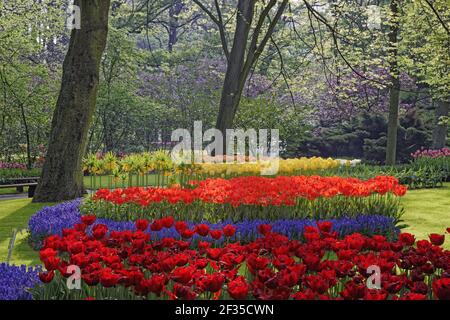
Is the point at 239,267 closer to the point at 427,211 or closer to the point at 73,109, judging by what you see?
the point at 73,109

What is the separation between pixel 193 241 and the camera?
285 inches

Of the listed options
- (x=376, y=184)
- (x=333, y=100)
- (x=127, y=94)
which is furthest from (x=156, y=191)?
(x=333, y=100)

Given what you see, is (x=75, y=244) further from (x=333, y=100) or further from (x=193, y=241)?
(x=333, y=100)

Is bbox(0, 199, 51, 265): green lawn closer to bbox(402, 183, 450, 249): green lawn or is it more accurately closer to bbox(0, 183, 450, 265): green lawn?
bbox(0, 183, 450, 265): green lawn

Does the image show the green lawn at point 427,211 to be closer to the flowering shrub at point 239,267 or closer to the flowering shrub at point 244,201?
the flowering shrub at point 244,201

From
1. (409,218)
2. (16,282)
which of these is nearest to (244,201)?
(16,282)

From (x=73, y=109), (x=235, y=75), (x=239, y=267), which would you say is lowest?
(x=239, y=267)

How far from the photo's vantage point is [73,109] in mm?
11852

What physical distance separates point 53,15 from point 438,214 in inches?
697

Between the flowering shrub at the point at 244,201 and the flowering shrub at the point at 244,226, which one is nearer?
the flowering shrub at the point at 244,226

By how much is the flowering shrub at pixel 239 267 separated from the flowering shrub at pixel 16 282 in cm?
12

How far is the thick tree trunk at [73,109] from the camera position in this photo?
11.8m

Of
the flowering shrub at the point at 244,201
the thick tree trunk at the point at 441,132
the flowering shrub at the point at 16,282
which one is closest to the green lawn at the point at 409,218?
the flowering shrub at the point at 244,201

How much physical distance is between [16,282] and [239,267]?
5.53 ft
